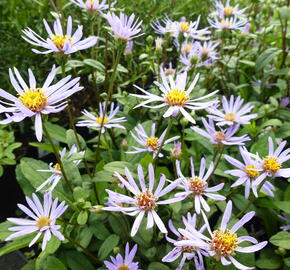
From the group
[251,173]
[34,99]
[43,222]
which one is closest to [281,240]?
[251,173]

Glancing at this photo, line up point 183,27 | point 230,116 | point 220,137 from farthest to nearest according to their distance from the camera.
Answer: point 183,27 < point 230,116 < point 220,137

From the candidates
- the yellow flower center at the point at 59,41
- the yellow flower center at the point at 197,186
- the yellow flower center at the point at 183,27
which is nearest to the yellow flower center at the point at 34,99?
the yellow flower center at the point at 59,41

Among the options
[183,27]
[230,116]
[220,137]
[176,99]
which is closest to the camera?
[176,99]

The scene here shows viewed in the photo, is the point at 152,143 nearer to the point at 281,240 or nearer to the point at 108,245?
the point at 108,245

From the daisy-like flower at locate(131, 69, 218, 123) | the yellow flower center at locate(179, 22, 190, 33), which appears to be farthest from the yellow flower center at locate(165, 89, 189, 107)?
the yellow flower center at locate(179, 22, 190, 33)

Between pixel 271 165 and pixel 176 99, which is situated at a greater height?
pixel 176 99

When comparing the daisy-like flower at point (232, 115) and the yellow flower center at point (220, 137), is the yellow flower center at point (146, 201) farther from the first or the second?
the daisy-like flower at point (232, 115)

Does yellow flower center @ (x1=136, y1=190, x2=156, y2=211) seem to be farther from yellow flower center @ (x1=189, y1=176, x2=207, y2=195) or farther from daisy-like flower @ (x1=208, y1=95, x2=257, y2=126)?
daisy-like flower @ (x1=208, y1=95, x2=257, y2=126)
